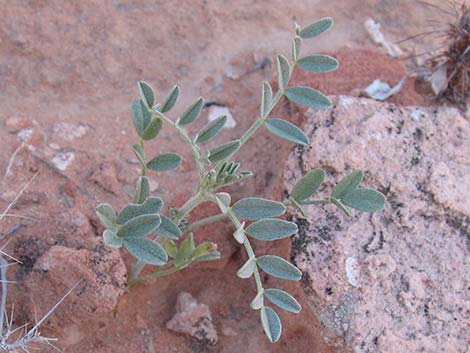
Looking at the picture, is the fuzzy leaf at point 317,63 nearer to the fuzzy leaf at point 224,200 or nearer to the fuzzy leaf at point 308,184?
the fuzzy leaf at point 308,184

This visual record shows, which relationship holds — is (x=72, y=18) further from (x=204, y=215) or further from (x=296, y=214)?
(x=296, y=214)

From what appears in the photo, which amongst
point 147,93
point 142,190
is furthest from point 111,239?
point 147,93

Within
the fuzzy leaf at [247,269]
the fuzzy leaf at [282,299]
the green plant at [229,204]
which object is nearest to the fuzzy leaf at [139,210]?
the green plant at [229,204]

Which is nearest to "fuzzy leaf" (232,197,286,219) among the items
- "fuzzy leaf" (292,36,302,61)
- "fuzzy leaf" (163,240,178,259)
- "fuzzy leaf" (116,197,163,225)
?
"fuzzy leaf" (116,197,163,225)

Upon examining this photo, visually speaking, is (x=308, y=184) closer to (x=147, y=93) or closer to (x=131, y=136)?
(x=147, y=93)

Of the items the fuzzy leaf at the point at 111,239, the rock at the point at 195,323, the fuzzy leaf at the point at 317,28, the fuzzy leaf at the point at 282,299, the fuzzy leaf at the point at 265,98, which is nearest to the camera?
the fuzzy leaf at the point at 111,239

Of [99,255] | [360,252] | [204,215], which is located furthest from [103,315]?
[360,252]
